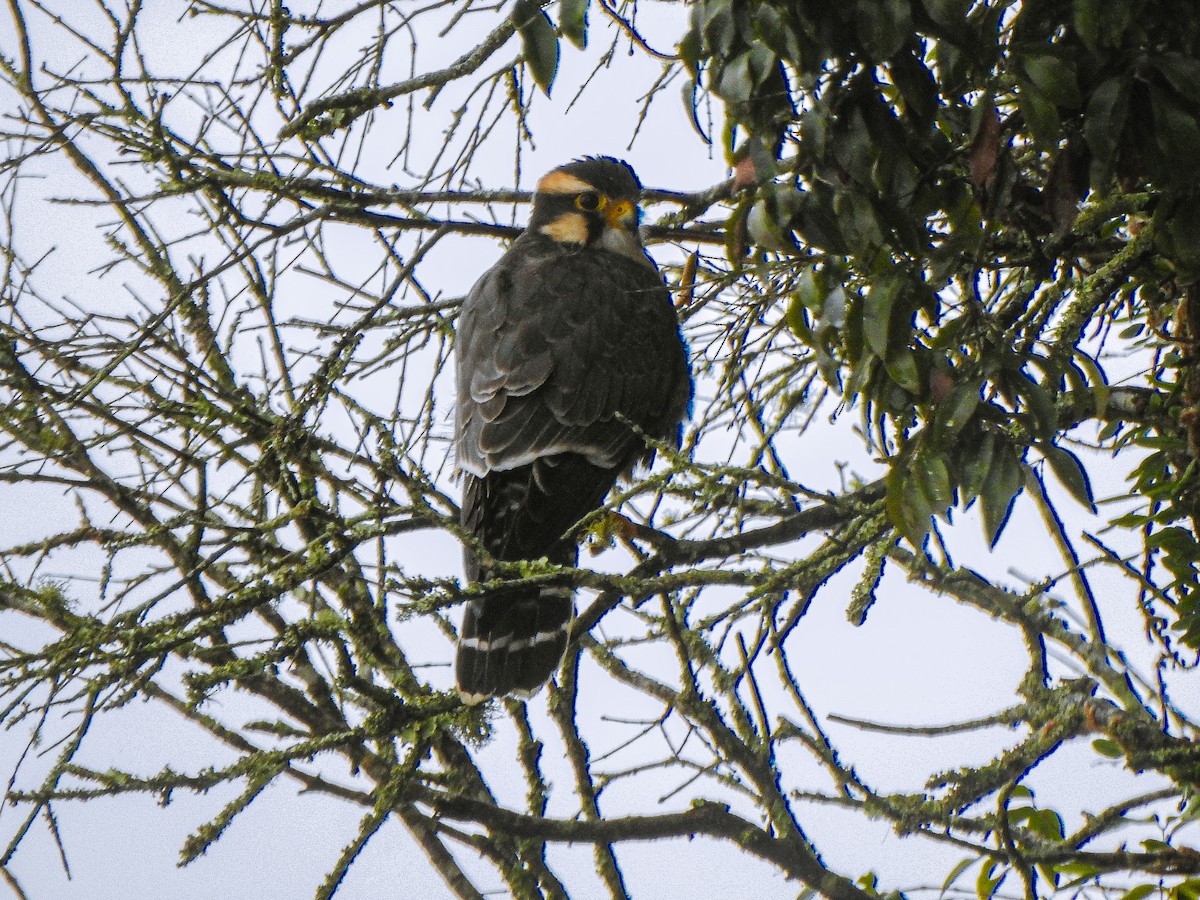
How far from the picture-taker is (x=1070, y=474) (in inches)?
58.4

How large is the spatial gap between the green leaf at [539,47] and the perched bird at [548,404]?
1.20m

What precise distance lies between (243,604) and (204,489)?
541mm

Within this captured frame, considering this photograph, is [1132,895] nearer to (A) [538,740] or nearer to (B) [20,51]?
(A) [538,740]

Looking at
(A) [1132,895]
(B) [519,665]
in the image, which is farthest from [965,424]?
(B) [519,665]

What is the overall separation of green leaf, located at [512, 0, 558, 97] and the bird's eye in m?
2.16

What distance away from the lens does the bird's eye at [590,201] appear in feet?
12.5

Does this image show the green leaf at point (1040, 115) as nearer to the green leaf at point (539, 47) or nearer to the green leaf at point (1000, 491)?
the green leaf at point (1000, 491)

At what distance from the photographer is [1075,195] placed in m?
1.68

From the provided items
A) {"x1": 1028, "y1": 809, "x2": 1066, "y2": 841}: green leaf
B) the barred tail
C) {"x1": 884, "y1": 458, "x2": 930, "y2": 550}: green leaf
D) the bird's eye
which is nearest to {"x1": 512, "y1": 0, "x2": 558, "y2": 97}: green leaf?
{"x1": 884, "y1": 458, "x2": 930, "y2": 550}: green leaf

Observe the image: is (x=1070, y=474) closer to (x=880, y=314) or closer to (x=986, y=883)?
(x=880, y=314)

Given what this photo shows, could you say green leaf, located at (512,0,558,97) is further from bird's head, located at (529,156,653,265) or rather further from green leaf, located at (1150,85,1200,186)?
bird's head, located at (529,156,653,265)

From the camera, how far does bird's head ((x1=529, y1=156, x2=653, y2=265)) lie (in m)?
3.76

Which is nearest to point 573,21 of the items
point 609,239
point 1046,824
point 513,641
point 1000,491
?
point 1000,491

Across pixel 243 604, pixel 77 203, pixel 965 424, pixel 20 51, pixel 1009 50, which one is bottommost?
pixel 965 424
